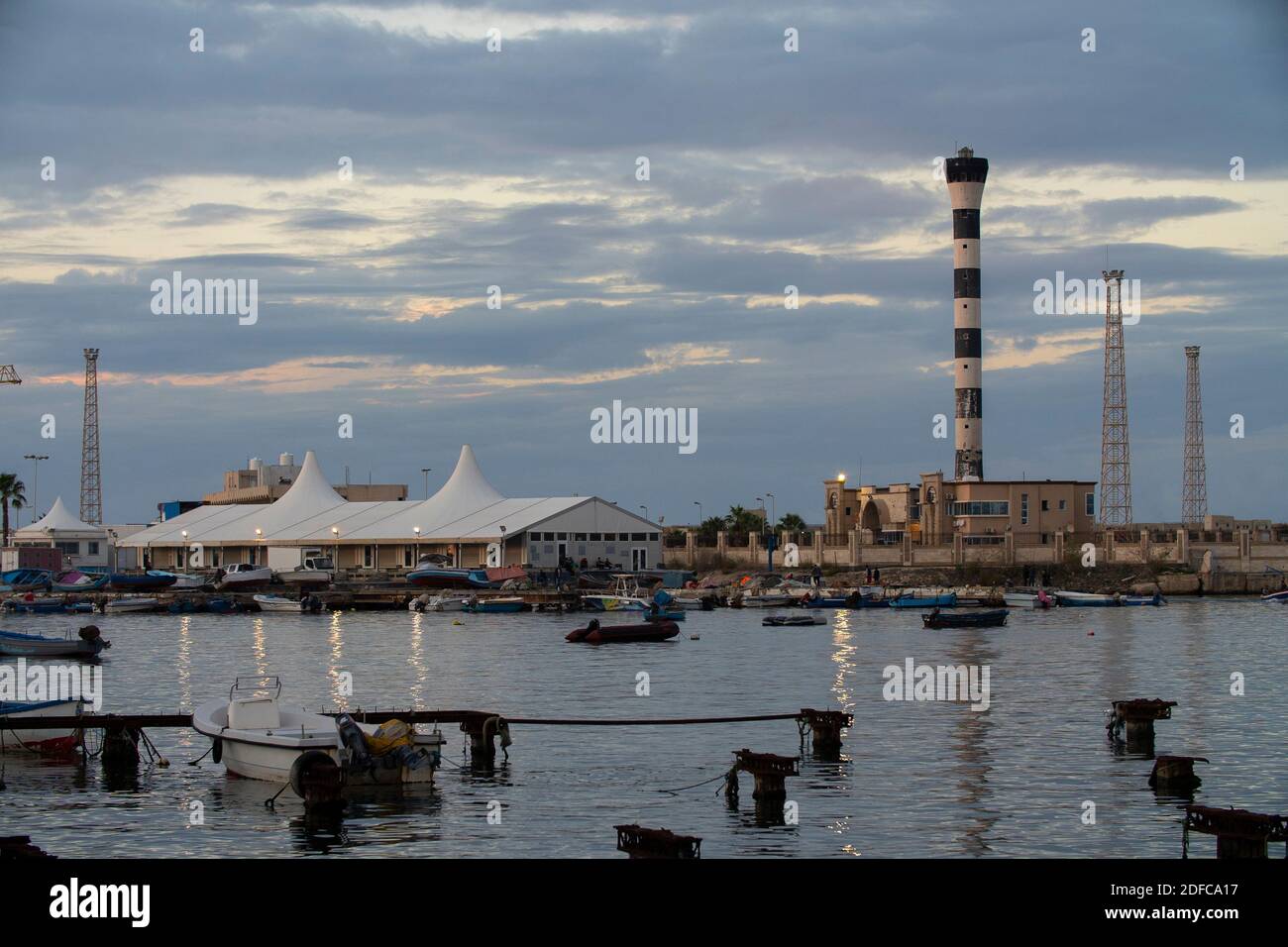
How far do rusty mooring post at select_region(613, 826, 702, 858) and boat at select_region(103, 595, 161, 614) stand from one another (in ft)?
309

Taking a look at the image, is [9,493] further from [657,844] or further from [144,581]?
[657,844]

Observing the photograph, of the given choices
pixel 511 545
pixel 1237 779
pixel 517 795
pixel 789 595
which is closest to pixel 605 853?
pixel 517 795

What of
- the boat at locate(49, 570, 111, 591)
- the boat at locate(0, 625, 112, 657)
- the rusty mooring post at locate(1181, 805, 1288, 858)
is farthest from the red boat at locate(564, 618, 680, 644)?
the boat at locate(49, 570, 111, 591)

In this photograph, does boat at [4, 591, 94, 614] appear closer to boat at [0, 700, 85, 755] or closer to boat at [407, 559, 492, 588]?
boat at [407, 559, 492, 588]

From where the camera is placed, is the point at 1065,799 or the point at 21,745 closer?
the point at 1065,799

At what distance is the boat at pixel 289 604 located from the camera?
104750mm

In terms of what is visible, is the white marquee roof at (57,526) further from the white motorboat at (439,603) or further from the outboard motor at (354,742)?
the outboard motor at (354,742)

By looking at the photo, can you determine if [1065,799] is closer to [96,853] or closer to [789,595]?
[96,853]

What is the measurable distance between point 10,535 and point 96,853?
140m

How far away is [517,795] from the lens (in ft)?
96.3

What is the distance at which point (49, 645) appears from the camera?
65812 mm

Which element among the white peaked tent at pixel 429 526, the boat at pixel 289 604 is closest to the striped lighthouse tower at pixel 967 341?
the white peaked tent at pixel 429 526
